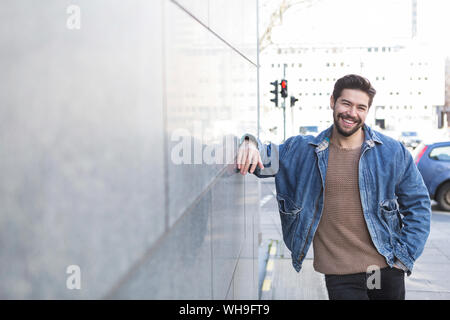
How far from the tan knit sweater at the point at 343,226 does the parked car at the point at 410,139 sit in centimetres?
4033

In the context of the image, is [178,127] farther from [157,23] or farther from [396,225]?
[396,225]

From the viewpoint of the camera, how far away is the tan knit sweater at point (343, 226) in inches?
111

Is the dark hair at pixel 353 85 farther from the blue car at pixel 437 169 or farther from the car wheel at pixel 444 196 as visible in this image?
the car wheel at pixel 444 196

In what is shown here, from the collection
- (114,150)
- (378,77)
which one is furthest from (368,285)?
(378,77)

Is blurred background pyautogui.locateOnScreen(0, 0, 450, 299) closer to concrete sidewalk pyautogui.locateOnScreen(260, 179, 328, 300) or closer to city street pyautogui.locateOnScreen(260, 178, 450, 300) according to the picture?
concrete sidewalk pyautogui.locateOnScreen(260, 179, 328, 300)

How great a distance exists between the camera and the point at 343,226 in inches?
112

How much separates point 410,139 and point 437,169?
108 feet

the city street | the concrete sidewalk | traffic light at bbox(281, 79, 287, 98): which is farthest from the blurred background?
traffic light at bbox(281, 79, 287, 98)

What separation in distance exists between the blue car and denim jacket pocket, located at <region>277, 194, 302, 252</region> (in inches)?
368

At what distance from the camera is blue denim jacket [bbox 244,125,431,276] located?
280 cm

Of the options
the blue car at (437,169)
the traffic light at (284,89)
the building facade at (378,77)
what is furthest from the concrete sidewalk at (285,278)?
the building facade at (378,77)

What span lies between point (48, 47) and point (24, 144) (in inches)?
5.9

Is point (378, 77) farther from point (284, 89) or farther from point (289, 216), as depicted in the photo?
point (289, 216)

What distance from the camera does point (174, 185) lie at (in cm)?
148
